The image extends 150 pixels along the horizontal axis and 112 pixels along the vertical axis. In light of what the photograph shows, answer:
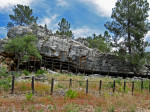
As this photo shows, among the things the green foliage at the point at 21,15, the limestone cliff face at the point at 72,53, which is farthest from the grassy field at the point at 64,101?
the green foliage at the point at 21,15

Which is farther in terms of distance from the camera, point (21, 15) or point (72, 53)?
point (21, 15)

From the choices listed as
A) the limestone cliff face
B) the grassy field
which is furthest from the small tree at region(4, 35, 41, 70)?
the grassy field

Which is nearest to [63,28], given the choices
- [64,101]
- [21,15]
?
[21,15]

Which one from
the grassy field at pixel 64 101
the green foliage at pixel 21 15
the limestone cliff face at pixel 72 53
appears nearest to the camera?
the grassy field at pixel 64 101

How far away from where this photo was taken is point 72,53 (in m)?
37.1

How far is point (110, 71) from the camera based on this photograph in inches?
1532

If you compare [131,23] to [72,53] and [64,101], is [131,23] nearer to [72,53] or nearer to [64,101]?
[72,53]

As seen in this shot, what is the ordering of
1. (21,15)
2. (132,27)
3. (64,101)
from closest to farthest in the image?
1. (64,101)
2. (132,27)
3. (21,15)

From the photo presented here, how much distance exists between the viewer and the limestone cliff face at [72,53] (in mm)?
36219

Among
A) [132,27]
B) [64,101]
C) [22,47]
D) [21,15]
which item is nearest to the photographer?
→ [64,101]

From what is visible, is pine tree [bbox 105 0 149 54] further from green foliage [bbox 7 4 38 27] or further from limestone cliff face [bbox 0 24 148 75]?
green foliage [bbox 7 4 38 27]

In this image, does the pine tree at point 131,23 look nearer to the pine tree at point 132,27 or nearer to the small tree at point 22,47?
the pine tree at point 132,27

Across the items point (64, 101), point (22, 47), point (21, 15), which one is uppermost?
point (21, 15)

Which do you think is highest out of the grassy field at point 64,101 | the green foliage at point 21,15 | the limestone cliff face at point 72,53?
the green foliage at point 21,15
